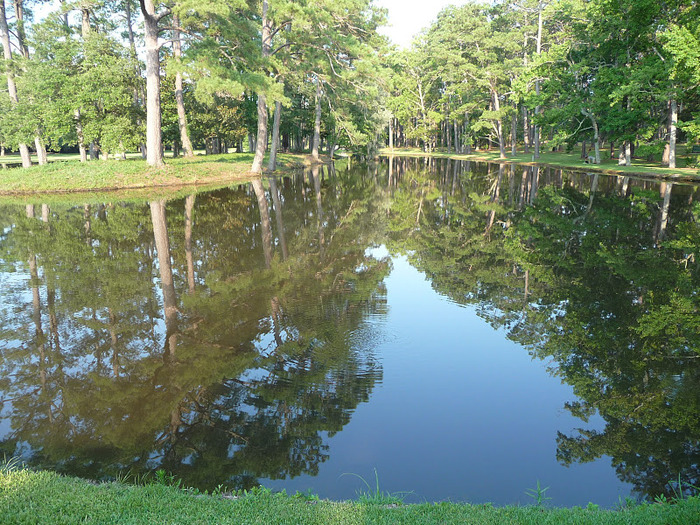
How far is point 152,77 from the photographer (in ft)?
79.2

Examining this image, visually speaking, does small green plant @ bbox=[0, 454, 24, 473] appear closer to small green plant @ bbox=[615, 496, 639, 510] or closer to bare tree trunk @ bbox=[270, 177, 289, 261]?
small green plant @ bbox=[615, 496, 639, 510]

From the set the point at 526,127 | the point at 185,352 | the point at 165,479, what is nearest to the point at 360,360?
the point at 185,352

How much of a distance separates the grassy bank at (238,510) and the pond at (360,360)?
473mm

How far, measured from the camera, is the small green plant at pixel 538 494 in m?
3.94

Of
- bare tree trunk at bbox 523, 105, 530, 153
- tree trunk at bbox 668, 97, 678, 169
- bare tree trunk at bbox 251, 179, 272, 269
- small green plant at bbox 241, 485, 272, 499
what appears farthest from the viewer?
bare tree trunk at bbox 523, 105, 530, 153

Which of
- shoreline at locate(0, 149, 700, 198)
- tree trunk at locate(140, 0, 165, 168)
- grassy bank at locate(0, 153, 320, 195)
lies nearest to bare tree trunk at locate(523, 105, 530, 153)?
shoreline at locate(0, 149, 700, 198)

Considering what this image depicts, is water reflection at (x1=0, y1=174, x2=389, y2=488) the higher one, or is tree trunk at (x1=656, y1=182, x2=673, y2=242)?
tree trunk at (x1=656, y1=182, x2=673, y2=242)

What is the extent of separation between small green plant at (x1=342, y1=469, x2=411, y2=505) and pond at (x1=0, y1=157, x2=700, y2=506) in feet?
0.17

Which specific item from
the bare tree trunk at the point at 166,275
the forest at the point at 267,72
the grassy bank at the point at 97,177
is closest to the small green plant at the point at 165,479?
the bare tree trunk at the point at 166,275

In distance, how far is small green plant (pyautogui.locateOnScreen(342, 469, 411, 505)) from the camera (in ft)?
12.3

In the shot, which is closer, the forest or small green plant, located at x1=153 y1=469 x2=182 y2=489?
small green plant, located at x1=153 y1=469 x2=182 y2=489

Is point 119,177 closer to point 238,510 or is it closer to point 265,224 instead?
point 265,224

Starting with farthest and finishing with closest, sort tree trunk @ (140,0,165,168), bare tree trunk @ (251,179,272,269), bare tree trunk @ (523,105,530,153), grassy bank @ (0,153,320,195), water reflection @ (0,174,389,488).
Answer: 1. bare tree trunk @ (523,105,530,153)
2. grassy bank @ (0,153,320,195)
3. tree trunk @ (140,0,165,168)
4. bare tree trunk @ (251,179,272,269)
5. water reflection @ (0,174,389,488)

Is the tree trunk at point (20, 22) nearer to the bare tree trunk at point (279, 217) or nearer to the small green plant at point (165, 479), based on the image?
the bare tree trunk at point (279, 217)
